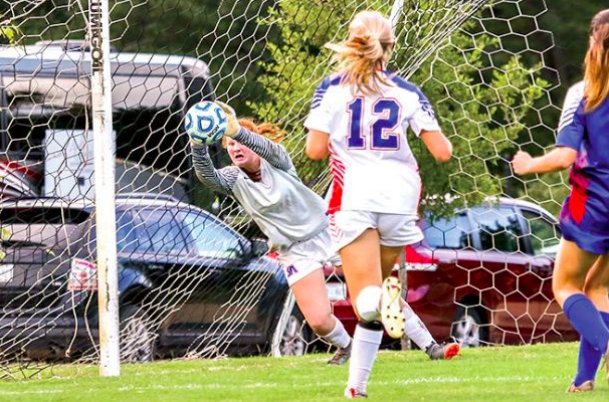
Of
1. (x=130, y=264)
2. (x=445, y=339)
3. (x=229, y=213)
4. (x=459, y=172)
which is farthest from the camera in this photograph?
(x=445, y=339)

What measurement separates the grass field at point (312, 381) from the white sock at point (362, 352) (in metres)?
0.16

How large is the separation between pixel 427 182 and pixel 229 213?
2.87 metres

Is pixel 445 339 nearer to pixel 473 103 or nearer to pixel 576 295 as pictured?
pixel 473 103

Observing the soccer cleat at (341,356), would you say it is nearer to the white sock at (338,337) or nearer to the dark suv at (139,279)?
the white sock at (338,337)

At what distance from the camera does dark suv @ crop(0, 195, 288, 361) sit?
35.8 ft

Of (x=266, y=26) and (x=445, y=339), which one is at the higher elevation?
(x=266, y=26)

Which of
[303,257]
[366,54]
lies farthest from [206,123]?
[366,54]

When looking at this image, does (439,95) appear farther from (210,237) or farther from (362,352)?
(362,352)

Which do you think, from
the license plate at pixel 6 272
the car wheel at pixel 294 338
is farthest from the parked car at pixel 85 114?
the car wheel at pixel 294 338

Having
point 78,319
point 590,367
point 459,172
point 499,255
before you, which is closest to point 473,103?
point 459,172

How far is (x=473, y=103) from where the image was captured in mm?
14273

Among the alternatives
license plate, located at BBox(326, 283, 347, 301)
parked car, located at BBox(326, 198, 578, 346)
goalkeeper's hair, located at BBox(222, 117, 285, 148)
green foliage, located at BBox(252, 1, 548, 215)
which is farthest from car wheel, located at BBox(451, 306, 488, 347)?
goalkeeper's hair, located at BBox(222, 117, 285, 148)

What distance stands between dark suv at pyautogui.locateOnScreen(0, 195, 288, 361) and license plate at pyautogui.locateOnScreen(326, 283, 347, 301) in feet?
4.87

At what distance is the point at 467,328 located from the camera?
49.1ft
